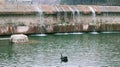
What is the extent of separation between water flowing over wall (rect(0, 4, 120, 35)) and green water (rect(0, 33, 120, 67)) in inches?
235

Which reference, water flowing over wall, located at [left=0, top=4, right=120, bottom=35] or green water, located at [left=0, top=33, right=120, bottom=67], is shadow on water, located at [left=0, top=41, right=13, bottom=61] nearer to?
green water, located at [left=0, top=33, right=120, bottom=67]

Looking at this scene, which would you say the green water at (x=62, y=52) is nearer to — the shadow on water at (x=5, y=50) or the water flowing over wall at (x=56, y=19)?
the shadow on water at (x=5, y=50)

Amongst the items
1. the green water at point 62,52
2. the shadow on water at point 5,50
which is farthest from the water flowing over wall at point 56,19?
the green water at point 62,52

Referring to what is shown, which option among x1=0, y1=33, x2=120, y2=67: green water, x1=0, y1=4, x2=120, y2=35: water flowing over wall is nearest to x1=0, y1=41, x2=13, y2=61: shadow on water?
x1=0, y1=33, x2=120, y2=67: green water

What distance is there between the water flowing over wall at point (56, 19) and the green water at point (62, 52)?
5958 mm

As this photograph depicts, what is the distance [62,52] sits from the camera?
19.9 m

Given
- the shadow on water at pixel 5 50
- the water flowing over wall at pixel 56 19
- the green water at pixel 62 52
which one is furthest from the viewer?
the water flowing over wall at pixel 56 19

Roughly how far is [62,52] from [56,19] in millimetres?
12607

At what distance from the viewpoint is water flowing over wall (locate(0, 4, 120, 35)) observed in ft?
100

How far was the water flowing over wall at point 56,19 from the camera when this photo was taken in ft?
100

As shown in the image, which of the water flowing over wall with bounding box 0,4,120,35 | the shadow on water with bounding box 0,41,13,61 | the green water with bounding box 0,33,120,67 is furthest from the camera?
the water flowing over wall with bounding box 0,4,120,35

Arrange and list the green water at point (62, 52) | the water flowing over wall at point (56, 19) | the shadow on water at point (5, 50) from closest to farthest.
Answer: the green water at point (62, 52) → the shadow on water at point (5, 50) → the water flowing over wall at point (56, 19)

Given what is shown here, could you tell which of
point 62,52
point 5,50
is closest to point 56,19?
point 5,50

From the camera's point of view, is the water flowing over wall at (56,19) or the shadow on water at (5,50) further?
the water flowing over wall at (56,19)
